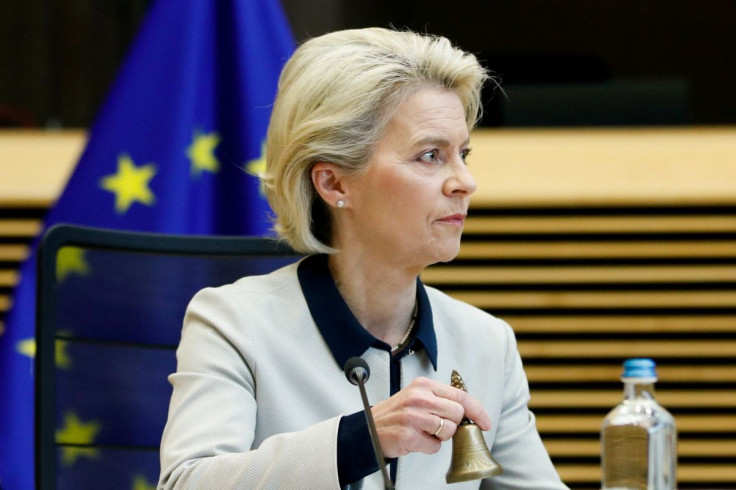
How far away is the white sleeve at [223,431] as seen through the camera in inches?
62.6

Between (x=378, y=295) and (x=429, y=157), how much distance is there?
0.83ft

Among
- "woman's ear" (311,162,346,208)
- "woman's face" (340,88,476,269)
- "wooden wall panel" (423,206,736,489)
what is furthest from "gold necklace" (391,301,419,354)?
"wooden wall panel" (423,206,736,489)

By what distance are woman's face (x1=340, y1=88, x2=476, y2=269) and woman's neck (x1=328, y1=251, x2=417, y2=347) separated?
0.11 ft

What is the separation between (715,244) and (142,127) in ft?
6.37

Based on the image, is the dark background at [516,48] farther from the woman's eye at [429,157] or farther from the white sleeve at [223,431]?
the white sleeve at [223,431]

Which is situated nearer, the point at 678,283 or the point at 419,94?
the point at 419,94

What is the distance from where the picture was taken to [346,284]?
1.98 meters

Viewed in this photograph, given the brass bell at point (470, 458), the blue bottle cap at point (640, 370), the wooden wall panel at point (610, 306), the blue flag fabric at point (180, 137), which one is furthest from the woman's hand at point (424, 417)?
the wooden wall panel at point (610, 306)

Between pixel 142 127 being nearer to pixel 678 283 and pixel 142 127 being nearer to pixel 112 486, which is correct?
pixel 112 486

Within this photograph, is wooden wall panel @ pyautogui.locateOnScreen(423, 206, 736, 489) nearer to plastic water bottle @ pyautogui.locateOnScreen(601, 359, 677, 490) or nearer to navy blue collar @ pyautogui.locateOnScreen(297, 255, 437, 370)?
navy blue collar @ pyautogui.locateOnScreen(297, 255, 437, 370)

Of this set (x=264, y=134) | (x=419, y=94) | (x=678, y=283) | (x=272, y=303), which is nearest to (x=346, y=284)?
Result: (x=272, y=303)

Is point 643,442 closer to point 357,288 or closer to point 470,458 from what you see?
point 470,458

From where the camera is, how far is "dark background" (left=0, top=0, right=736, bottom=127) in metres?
3.92

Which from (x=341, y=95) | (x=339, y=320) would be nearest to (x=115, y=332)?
(x=339, y=320)
